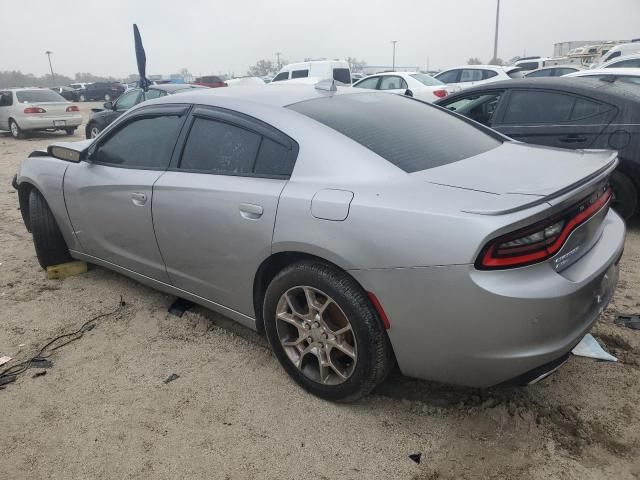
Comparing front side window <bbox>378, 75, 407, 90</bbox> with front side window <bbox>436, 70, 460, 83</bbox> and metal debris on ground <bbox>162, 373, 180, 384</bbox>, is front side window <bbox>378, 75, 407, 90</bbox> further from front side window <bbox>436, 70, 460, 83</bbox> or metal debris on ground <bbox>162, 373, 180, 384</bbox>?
metal debris on ground <bbox>162, 373, 180, 384</bbox>

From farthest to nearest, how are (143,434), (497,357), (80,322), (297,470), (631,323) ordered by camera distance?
(80,322) → (631,323) → (143,434) → (297,470) → (497,357)

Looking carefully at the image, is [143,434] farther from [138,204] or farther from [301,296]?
[138,204]

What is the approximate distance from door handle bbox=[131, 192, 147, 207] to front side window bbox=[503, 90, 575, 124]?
3.73m

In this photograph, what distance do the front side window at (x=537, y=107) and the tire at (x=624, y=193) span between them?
72cm

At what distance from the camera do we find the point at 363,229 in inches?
81.1

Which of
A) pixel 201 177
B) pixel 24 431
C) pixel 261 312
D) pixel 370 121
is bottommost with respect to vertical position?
pixel 24 431

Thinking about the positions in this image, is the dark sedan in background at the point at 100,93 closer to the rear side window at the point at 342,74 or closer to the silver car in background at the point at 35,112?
the silver car in background at the point at 35,112

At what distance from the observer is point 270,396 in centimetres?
258

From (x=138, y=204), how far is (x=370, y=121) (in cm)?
154

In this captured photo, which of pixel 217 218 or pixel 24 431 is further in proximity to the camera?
pixel 217 218

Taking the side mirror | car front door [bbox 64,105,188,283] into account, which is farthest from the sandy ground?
the side mirror

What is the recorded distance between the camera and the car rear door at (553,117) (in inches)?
176

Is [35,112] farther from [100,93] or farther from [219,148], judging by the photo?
[100,93]

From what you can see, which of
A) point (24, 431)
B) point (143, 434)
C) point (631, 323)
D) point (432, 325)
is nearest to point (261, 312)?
point (143, 434)
